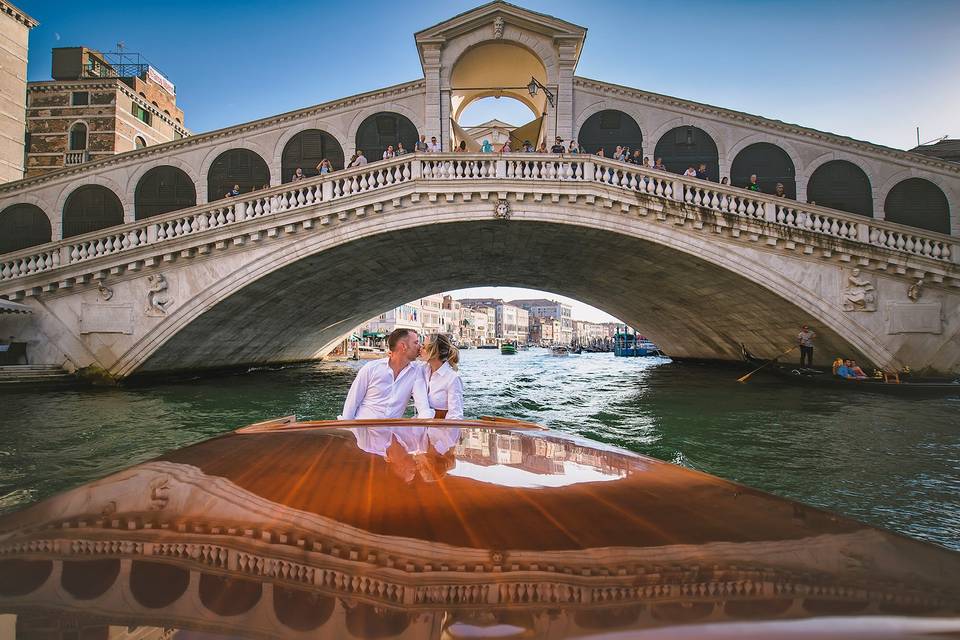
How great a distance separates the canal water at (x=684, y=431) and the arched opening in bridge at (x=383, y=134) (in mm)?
6813

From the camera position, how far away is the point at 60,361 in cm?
1134

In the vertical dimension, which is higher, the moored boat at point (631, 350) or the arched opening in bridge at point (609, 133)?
the arched opening in bridge at point (609, 133)

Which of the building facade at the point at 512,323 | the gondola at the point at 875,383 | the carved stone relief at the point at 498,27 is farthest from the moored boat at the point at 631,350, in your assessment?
the building facade at the point at 512,323

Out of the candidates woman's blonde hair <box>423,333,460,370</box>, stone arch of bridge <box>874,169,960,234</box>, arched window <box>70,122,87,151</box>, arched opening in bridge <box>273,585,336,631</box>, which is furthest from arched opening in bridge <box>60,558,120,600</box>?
arched window <box>70,122,87,151</box>

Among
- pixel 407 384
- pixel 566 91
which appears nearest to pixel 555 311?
pixel 566 91

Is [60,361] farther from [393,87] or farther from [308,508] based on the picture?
[308,508]

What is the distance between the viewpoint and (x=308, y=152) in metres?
14.4

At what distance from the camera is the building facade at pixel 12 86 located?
17.3 metres

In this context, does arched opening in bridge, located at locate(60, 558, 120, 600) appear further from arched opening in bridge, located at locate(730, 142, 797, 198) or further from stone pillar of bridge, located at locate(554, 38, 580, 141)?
arched opening in bridge, located at locate(730, 142, 797, 198)

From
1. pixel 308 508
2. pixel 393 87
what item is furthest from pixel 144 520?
pixel 393 87

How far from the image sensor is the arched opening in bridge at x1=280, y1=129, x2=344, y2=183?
14406 mm

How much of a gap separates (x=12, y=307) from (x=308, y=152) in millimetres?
7477

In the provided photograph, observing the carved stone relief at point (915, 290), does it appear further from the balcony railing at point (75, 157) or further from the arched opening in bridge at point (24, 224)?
the balcony railing at point (75, 157)

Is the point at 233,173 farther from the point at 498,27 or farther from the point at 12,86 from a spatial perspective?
the point at 12,86
